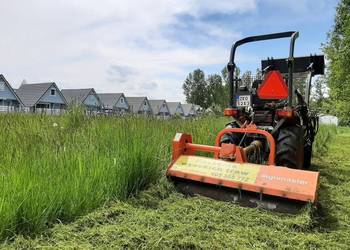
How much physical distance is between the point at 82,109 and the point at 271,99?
163 inches

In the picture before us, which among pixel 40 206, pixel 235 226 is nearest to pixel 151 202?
pixel 235 226

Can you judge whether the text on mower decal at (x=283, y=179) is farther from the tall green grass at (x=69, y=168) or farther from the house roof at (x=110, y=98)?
the house roof at (x=110, y=98)

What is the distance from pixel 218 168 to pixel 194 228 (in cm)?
107

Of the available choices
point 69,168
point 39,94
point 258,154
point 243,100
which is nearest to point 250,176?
point 258,154

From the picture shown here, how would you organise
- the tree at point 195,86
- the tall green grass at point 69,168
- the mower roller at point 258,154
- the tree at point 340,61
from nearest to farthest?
the tall green grass at point 69,168 → the mower roller at point 258,154 → the tree at point 340,61 → the tree at point 195,86

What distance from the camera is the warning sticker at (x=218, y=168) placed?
3.95 meters

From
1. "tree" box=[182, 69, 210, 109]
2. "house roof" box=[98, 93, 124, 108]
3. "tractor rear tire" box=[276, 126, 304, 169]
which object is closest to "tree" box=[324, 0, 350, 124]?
"tractor rear tire" box=[276, 126, 304, 169]

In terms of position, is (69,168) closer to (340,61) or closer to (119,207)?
(119,207)

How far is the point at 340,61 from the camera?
1950 cm

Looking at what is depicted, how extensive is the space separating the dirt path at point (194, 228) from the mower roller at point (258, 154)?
6.9 inches

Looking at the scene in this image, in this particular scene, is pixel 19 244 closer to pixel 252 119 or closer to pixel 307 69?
pixel 252 119

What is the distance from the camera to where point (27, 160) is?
11.6 feet

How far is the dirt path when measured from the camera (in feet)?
9.55

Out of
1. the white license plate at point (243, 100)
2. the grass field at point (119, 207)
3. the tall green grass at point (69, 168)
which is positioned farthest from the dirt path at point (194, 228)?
the white license plate at point (243, 100)
